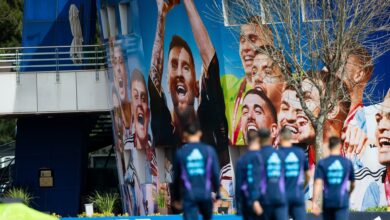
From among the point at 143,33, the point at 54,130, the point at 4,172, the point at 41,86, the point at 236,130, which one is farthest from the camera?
the point at 4,172

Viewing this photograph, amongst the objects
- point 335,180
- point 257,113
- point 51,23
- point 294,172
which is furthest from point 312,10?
point 51,23

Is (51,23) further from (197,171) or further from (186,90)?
(197,171)

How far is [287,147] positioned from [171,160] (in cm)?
1593

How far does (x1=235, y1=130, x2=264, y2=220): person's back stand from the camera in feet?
50.0

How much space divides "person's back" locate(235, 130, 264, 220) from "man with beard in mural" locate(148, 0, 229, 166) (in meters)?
13.5

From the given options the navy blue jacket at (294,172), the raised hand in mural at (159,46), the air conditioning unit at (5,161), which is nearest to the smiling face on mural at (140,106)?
the raised hand in mural at (159,46)

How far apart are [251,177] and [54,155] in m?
25.1

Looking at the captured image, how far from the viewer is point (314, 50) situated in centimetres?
2658

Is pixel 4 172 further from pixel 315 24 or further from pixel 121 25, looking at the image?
pixel 315 24

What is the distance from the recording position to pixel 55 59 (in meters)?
36.0

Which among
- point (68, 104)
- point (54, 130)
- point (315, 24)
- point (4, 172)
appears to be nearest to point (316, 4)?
point (315, 24)

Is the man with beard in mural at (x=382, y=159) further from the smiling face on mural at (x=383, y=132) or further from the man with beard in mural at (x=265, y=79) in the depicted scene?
the man with beard in mural at (x=265, y=79)

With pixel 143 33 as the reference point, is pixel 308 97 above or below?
below

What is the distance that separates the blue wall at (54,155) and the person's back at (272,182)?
24417mm
